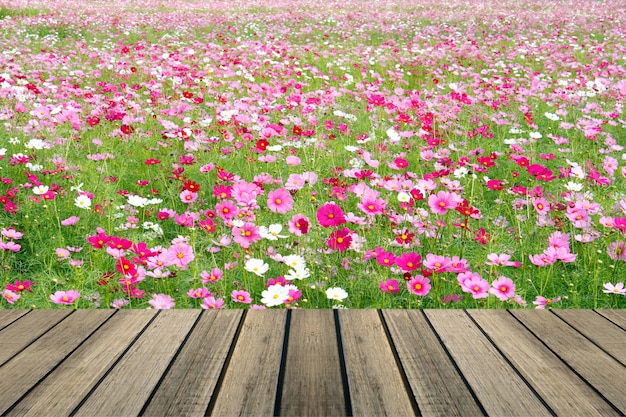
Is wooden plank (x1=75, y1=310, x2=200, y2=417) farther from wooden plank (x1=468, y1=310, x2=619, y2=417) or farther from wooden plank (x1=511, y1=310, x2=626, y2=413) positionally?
wooden plank (x1=511, y1=310, x2=626, y2=413)

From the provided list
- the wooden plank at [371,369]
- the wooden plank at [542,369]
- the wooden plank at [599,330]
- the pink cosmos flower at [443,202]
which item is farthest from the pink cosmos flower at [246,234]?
the wooden plank at [599,330]

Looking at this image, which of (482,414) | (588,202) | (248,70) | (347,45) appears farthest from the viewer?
(347,45)

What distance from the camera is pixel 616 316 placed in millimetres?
1690

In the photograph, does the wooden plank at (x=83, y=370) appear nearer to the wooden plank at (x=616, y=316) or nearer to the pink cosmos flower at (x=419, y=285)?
the pink cosmos flower at (x=419, y=285)

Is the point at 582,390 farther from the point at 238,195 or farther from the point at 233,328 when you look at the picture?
→ the point at 238,195

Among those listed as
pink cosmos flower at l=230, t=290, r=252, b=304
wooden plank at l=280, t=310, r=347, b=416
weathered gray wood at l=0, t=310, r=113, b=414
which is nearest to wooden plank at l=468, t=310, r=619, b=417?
wooden plank at l=280, t=310, r=347, b=416

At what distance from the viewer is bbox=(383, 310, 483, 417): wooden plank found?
116cm

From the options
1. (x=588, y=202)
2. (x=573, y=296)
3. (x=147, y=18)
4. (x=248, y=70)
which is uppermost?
(x=147, y=18)

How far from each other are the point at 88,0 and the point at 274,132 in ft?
61.7

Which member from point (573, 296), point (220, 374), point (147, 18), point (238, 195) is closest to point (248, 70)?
point (238, 195)

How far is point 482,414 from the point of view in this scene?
1143 mm

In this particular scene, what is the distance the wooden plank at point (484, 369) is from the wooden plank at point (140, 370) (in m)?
0.69

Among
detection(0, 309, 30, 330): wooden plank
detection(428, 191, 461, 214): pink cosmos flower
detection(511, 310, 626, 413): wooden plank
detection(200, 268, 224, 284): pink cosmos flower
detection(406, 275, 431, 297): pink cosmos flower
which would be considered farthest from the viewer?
detection(428, 191, 461, 214): pink cosmos flower

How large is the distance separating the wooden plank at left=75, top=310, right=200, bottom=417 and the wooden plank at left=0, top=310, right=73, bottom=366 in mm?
284
